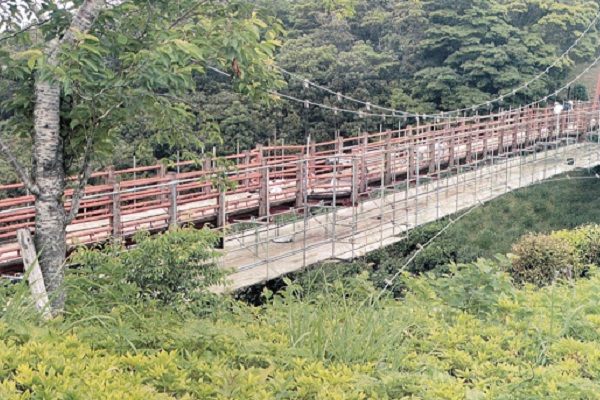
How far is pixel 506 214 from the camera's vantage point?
A: 14.2m

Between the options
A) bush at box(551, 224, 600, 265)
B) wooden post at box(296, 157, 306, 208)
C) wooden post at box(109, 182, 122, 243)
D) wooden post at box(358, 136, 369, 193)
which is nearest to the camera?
wooden post at box(109, 182, 122, 243)

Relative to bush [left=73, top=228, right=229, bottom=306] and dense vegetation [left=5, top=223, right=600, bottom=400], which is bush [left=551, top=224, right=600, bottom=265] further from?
bush [left=73, top=228, right=229, bottom=306]

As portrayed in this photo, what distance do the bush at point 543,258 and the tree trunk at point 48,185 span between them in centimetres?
583

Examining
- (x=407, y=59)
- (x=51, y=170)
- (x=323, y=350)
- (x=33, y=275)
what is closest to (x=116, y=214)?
(x=51, y=170)

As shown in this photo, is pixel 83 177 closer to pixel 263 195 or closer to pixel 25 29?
pixel 25 29

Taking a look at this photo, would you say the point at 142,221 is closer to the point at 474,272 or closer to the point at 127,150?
the point at 474,272

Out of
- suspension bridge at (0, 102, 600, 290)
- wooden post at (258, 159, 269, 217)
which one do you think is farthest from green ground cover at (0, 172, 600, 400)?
wooden post at (258, 159, 269, 217)

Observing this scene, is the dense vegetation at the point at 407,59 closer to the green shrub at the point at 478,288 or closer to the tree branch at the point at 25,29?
the tree branch at the point at 25,29

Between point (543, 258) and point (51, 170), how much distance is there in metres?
6.29

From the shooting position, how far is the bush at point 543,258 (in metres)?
7.42

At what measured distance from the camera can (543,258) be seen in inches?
299

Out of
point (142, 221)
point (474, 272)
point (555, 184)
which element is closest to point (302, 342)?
point (474, 272)

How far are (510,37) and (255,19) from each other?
780 inches

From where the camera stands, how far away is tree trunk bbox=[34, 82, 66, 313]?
2.44 meters
